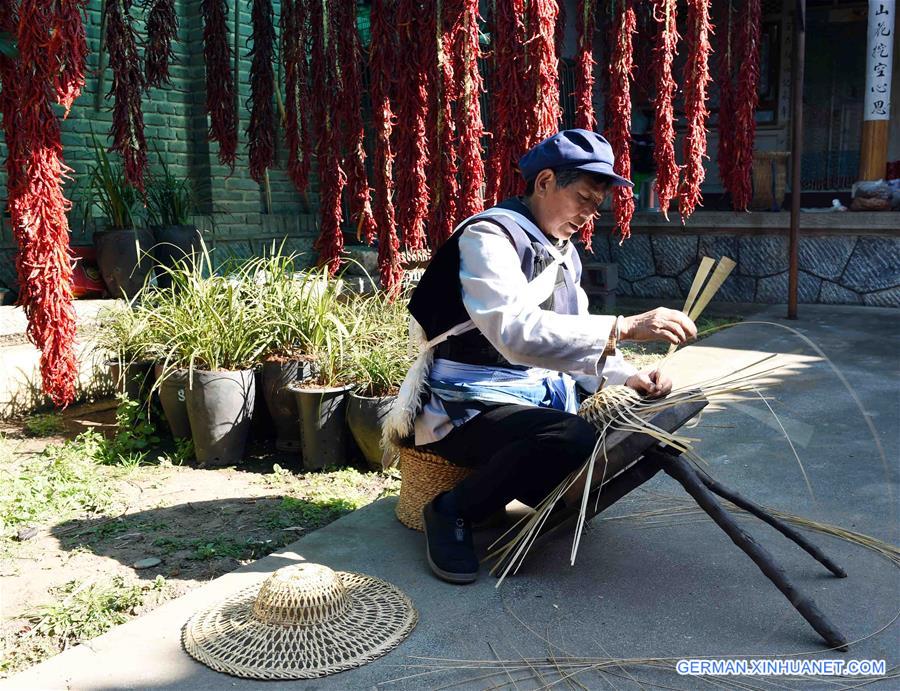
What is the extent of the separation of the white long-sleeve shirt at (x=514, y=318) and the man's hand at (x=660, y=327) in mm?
57

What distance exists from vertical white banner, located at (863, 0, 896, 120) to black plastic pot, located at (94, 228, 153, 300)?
278 inches

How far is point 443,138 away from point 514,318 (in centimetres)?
171

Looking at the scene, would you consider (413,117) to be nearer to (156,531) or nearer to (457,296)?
(457,296)

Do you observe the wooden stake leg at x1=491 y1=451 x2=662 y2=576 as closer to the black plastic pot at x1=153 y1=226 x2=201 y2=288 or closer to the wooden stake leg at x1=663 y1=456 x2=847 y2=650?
the wooden stake leg at x1=663 y1=456 x2=847 y2=650

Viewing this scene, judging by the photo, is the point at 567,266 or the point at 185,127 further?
the point at 185,127

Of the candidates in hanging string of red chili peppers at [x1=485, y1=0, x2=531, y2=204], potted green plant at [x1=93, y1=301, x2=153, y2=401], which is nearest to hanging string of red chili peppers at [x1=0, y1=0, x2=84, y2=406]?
potted green plant at [x1=93, y1=301, x2=153, y2=401]

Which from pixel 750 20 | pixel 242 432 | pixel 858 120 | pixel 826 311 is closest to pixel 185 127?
pixel 242 432

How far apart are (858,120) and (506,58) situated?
885 cm

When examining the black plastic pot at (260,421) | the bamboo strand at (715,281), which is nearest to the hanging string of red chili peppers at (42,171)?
the black plastic pot at (260,421)

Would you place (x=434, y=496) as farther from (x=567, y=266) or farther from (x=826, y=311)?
(x=826, y=311)

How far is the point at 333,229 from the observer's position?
4793 mm

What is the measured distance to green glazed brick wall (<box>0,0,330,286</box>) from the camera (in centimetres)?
666

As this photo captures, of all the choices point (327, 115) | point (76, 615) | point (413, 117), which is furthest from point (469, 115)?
point (76, 615)

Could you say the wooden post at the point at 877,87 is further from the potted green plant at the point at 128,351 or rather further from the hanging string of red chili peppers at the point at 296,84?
the potted green plant at the point at 128,351
